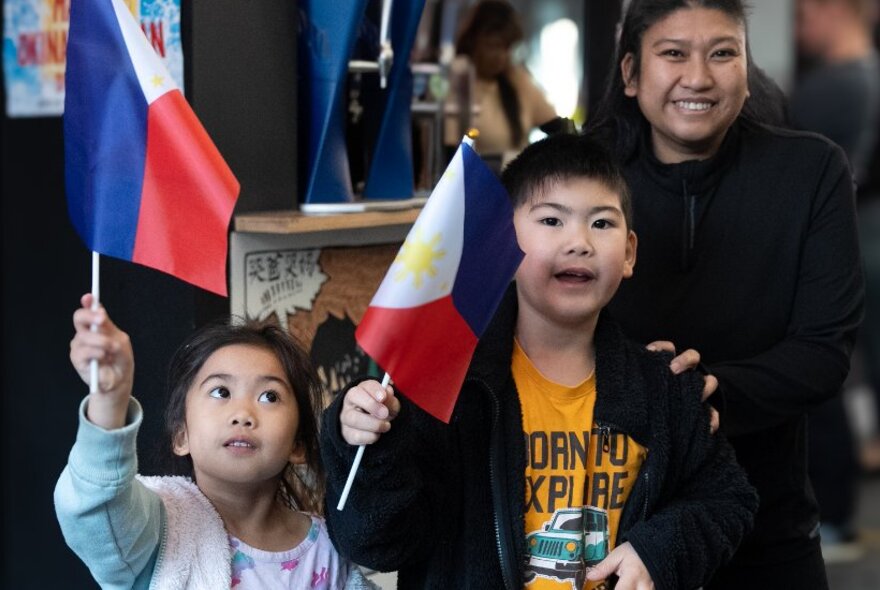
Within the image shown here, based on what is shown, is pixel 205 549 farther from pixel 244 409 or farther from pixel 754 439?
pixel 754 439

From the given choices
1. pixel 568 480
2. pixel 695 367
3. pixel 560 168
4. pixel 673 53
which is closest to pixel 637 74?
pixel 673 53

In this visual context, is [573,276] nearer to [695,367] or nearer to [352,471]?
[695,367]

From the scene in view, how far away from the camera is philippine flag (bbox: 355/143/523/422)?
2025 mm

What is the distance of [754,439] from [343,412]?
95cm

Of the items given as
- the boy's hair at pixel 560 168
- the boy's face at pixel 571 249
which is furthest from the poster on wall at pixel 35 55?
the boy's face at pixel 571 249

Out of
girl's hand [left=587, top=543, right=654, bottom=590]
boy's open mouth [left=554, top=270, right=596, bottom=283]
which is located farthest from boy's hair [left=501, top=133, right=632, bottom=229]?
girl's hand [left=587, top=543, right=654, bottom=590]

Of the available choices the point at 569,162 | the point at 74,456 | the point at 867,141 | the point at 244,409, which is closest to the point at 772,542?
the point at 569,162

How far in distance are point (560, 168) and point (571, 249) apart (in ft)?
0.50

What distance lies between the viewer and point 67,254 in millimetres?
3625

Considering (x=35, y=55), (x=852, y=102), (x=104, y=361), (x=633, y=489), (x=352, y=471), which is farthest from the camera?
(x=852, y=102)

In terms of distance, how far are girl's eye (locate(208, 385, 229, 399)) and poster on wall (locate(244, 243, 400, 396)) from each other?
0.69 meters

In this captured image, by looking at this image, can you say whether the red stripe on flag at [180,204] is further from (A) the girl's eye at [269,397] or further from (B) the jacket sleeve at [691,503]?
(B) the jacket sleeve at [691,503]

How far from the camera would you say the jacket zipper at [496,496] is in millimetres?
2107

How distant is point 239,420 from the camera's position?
2.19 m
